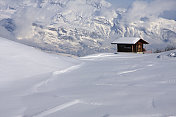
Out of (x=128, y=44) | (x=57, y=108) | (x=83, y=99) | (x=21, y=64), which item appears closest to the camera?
(x=57, y=108)

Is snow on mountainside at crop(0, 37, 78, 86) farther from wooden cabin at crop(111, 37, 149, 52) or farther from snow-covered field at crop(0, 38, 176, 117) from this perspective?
wooden cabin at crop(111, 37, 149, 52)

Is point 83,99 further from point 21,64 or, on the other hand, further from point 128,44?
point 128,44

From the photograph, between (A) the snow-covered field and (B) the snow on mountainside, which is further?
(B) the snow on mountainside

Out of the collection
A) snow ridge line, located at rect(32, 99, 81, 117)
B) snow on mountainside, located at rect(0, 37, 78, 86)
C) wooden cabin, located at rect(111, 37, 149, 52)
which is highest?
wooden cabin, located at rect(111, 37, 149, 52)

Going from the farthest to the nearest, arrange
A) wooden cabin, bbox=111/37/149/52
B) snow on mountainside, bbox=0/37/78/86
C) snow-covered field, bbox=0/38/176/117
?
wooden cabin, bbox=111/37/149/52 < snow on mountainside, bbox=0/37/78/86 < snow-covered field, bbox=0/38/176/117

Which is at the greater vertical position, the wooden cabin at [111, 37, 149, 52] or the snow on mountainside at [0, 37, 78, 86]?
the wooden cabin at [111, 37, 149, 52]

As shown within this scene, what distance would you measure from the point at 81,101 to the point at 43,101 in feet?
2.01

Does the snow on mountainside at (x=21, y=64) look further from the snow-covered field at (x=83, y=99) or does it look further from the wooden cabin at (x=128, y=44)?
the wooden cabin at (x=128, y=44)

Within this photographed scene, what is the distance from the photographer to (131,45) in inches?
1293

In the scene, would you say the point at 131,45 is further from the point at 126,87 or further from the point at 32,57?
the point at 126,87

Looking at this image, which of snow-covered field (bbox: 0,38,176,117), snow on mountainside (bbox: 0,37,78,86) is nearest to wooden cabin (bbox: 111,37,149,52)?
snow on mountainside (bbox: 0,37,78,86)

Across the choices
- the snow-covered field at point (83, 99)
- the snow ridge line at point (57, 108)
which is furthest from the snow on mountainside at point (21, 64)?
the snow ridge line at point (57, 108)

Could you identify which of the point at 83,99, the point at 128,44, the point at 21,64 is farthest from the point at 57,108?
the point at 128,44

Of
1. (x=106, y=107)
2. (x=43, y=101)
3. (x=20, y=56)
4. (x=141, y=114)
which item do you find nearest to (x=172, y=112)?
(x=141, y=114)
